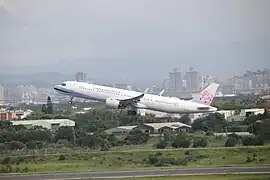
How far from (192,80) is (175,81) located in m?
1.83

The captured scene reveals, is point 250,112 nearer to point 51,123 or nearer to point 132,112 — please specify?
point 132,112

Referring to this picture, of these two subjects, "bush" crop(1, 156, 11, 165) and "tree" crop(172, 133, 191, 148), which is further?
"tree" crop(172, 133, 191, 148)

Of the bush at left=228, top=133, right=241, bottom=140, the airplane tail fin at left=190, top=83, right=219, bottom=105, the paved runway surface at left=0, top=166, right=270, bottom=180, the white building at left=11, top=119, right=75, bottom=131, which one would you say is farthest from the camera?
the airplane tail fin at left=190, top=83, right=219, bottom=105

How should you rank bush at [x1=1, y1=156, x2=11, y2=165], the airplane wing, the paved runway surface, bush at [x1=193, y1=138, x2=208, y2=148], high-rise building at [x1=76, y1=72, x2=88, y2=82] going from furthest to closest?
high-rise building at [x1=76, y1=72, x2=88, y2=82]
the airplane wing
bush at [x1=193, y1=138, x2=208, y2=148]
bush at [x1=1, y1=156, x2=11, y2=165]
the paved runway surface

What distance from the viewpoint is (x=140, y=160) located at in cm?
1145

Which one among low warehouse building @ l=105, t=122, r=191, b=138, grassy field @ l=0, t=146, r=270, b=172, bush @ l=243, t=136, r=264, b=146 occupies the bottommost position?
grassy field @ l=0, t=146, r=270, b=172

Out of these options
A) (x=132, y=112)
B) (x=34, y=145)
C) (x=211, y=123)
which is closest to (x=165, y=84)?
(x=132, y=112)

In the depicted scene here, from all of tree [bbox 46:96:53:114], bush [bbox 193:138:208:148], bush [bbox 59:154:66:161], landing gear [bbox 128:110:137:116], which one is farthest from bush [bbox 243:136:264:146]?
tree [bbox 46:96:53:114]

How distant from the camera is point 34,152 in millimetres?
12266

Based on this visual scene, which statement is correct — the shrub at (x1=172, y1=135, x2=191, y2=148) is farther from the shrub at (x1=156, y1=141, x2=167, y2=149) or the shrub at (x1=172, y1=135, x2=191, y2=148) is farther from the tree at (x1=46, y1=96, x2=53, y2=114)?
the tree at (x1=46, y1=96, x2=53, y2=114)

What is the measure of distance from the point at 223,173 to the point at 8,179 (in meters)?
3.91

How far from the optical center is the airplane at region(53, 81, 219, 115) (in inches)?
768

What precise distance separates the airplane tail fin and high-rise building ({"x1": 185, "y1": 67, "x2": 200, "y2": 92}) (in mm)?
4501

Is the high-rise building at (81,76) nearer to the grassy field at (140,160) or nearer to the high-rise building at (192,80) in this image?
the high-rise building at (192,80)
